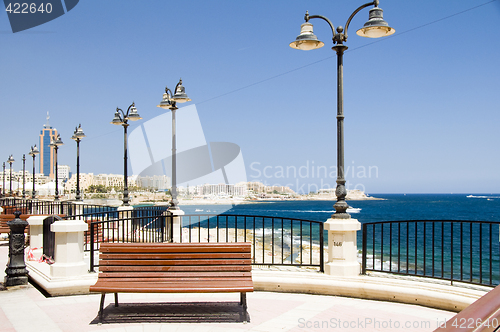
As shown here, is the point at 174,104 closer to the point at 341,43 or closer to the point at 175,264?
the point at 341,43

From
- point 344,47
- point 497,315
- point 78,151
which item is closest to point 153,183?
point 78,151

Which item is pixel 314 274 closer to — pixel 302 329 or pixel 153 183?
pixel 302 329

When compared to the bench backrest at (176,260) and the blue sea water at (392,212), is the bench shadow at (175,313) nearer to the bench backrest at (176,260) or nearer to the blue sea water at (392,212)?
the bench backrest at (176,260)

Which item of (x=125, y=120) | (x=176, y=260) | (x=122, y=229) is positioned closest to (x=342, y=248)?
(x=176, y=260)

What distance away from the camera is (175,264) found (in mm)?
5238

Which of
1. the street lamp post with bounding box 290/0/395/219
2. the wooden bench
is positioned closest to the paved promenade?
the wooden bench

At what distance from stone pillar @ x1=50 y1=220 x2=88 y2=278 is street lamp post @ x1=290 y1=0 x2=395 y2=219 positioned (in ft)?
14.2

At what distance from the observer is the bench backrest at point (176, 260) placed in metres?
5.20

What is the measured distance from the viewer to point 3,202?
3173 cm

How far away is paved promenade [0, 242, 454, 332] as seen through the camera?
5.02m

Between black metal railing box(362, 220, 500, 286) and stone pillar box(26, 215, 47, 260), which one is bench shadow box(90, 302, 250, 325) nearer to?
black metal railing box(362, 220, 500, 286)

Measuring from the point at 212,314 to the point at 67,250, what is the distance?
2980 millimetres

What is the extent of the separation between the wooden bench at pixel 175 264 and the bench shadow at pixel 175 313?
0.69 feet

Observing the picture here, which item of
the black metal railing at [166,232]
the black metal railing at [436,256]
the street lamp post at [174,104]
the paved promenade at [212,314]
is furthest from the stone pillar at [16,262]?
the street lamp post at [174,104]
